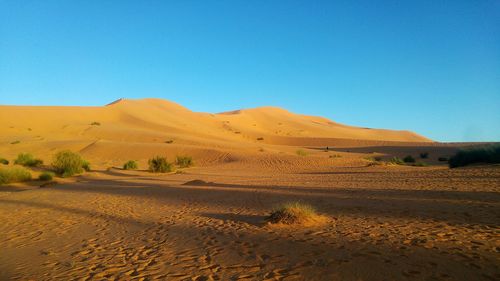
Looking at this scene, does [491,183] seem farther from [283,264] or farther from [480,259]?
[283,264]

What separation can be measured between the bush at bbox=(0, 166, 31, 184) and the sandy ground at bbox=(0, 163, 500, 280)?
7558mm

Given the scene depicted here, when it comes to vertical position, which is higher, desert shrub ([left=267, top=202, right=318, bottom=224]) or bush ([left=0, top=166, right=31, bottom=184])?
bush ([left=0, top=166, right=31, bottom=184])

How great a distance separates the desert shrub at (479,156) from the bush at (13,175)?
25030mm

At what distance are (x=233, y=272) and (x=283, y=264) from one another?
2.43ft

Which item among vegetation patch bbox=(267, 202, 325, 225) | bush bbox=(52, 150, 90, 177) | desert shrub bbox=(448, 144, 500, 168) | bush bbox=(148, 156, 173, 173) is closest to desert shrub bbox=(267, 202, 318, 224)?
vegetation patch bbox=(267, 202, 325, 225)

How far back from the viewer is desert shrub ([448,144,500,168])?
64.3 feet

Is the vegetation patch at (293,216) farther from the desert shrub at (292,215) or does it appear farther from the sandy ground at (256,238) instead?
the sandy ground at (256,238)

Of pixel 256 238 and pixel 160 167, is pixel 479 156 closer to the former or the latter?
pixel 256 238

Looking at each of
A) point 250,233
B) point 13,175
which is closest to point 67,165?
point 13,175

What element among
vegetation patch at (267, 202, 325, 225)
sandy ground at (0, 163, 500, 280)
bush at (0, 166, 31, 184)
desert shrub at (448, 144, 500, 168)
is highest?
desert shrub at (448, 144, 500, 168)

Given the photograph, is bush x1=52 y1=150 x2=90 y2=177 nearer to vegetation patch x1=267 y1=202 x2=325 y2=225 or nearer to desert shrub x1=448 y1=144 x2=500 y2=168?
vegetation patch x1=267 y1=202 x2=325 y2=225

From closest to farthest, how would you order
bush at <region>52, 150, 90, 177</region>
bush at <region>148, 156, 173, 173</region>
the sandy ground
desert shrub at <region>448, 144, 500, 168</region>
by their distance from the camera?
the sandy ground < desert shrub at <region>448, 144, 500, 168</region> < bush at <region>52, 150, 90, 177</region> < bush at <region>148, 156, 173, 173</region>

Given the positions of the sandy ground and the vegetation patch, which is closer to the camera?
the sandy ground

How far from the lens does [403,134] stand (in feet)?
353
